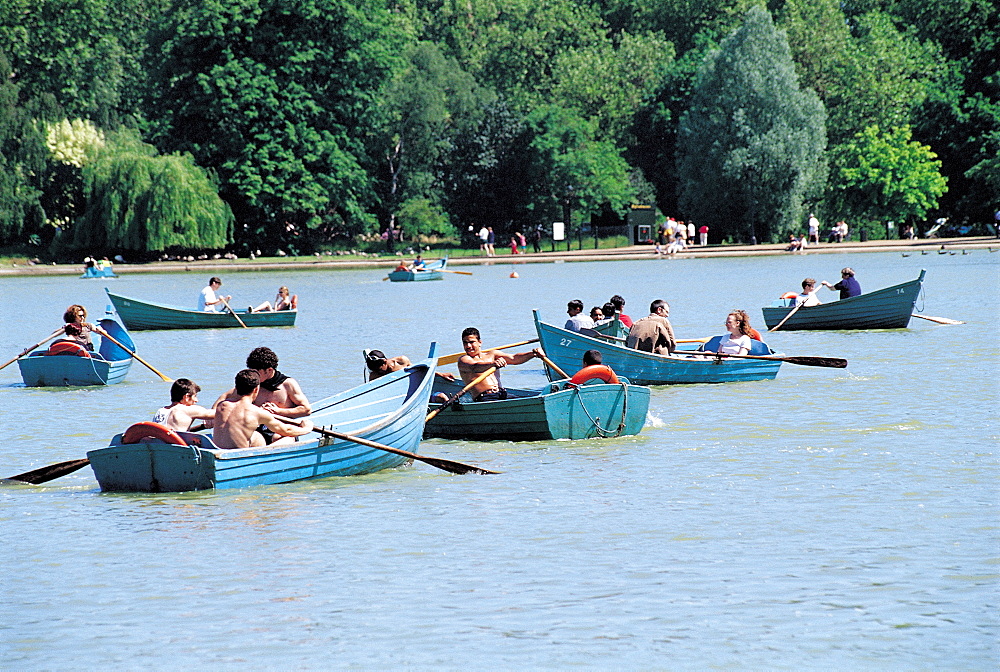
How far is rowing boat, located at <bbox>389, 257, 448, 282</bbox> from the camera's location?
5734 centimetres

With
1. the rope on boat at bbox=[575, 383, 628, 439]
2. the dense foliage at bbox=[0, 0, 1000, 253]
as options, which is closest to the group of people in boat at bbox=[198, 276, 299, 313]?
the rope on boat at bbox=[575, 383, 628, 439]

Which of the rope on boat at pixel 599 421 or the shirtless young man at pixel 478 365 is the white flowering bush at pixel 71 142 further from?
the rope on boat at pixel 599 421

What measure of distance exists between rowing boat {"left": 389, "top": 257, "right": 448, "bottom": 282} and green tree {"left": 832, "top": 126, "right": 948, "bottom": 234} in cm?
2529

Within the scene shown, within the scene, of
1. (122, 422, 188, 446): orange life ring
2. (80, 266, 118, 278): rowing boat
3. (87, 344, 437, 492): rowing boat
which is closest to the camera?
(122, 422, 188, 446): orange life ring

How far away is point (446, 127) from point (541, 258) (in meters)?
16.5

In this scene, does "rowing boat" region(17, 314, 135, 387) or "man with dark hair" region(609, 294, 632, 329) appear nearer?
"rowing boat" region(17, 314, 135, 387)

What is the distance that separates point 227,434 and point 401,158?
230 feet

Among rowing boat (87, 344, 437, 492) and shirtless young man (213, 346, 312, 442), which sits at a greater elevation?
shirtless young man (213, 346, 312, 442)

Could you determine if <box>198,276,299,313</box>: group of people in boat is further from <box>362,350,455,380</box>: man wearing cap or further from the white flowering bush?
the white flowering bush

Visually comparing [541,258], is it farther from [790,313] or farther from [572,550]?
[572,550]

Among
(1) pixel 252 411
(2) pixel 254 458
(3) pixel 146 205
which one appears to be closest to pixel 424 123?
(3) pixel 146 205

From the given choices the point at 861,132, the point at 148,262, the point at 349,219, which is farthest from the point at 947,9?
the point at 148,262

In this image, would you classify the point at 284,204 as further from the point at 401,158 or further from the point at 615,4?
the point at 615,4

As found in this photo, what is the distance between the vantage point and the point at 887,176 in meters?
71.2
